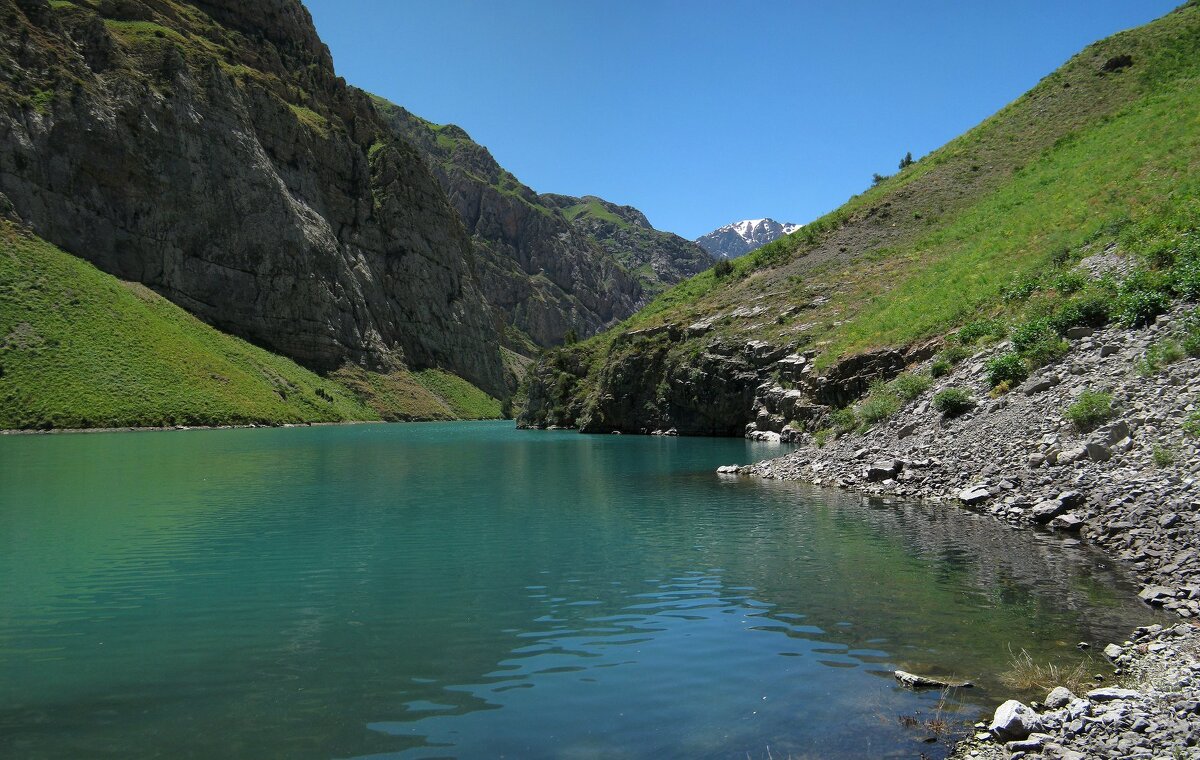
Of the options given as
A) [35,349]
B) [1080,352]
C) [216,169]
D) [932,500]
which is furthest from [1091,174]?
[216,169]

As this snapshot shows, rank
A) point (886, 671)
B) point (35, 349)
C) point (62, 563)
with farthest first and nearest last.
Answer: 1. point (35, 349)
2. point (62, 563)
3. point (886, 671)

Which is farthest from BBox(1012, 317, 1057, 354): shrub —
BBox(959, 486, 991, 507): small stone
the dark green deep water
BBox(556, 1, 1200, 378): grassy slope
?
the dark green deep water

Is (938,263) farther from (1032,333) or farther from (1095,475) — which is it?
(1095,475)

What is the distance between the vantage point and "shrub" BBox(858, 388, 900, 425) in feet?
115

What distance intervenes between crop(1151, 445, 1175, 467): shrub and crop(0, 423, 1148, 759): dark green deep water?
10.3ft

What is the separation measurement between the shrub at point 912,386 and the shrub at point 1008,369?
4.24 metres

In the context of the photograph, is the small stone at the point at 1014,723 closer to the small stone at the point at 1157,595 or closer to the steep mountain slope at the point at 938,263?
the small stone at the point at 1157,595

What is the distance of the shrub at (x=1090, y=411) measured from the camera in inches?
852

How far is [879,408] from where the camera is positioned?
116ft

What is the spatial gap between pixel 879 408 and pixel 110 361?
92947 mm

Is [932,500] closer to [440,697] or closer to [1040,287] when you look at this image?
[1040,287]

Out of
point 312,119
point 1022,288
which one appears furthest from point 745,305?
point 312,119

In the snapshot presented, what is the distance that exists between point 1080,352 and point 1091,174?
33.7 meters

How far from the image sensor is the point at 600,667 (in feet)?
35.4
